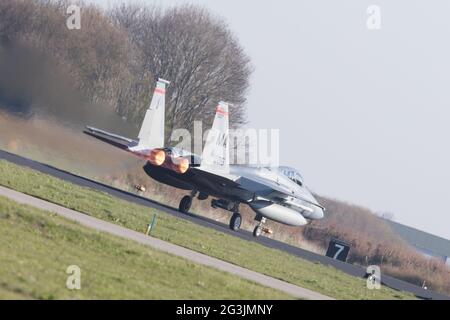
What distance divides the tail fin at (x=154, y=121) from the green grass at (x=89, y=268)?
1231cm

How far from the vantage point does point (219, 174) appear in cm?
3925

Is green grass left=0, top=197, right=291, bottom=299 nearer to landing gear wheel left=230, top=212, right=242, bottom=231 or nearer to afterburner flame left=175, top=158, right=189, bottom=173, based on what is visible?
afterburner flame left=175, top=158, right=189, bottom=173

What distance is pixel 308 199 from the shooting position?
43812 mm

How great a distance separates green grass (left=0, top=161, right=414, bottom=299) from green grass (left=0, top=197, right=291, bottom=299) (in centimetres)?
492

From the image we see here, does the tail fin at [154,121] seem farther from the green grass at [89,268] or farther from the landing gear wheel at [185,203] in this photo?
the green grass at [89,268]

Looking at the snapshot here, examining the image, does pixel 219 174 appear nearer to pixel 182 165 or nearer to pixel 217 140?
pixel 217 140

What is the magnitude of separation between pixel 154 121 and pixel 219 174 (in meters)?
4.37

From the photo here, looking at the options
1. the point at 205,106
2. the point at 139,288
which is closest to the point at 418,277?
the point at 205,106

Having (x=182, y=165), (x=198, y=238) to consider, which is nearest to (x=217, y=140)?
(x=182, y=165)

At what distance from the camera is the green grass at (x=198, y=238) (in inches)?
1061

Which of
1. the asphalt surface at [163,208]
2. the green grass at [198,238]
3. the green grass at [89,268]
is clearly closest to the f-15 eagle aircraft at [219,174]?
the asphalt surface at [163,208]

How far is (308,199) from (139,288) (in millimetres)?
27590

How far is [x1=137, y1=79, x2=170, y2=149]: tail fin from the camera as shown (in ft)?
118
